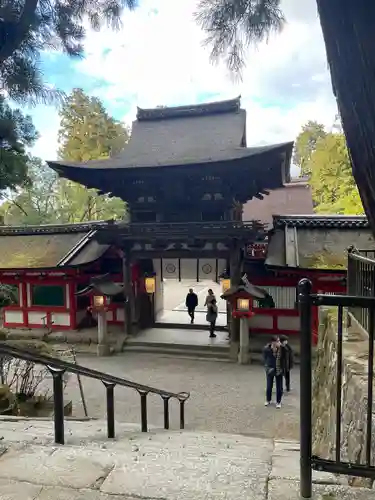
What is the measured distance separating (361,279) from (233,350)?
24.0ft

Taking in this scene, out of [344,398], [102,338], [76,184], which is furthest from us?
[76,184]

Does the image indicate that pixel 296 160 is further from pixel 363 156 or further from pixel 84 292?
pixel 363 156

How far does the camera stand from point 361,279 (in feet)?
14.5

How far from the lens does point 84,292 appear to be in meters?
11.8

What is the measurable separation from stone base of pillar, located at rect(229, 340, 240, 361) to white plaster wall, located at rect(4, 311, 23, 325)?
8064mm

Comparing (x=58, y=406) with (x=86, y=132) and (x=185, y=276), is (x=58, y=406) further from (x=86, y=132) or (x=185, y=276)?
(x=86, y=132)

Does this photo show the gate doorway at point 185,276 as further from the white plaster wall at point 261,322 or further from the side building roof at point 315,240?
the side building roof at point 315,240

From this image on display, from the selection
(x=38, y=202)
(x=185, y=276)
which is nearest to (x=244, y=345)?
(x=185, y=276)

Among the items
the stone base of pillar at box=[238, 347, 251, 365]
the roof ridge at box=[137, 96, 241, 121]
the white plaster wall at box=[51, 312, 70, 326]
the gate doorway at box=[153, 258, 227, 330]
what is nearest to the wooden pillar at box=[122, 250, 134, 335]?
the gate doorway at box=[153, 258, 227, 330]

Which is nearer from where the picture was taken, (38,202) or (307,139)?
(38,202)

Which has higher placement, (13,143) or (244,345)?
(13,143)

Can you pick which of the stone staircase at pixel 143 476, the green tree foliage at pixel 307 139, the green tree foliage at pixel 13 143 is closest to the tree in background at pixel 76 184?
the green tree foliage at pixel 307 139

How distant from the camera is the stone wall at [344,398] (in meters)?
2.54

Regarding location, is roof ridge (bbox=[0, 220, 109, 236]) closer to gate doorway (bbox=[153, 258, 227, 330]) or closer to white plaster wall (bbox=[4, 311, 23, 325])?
gate doorway (bbox=[153, 258, 227, 330])
